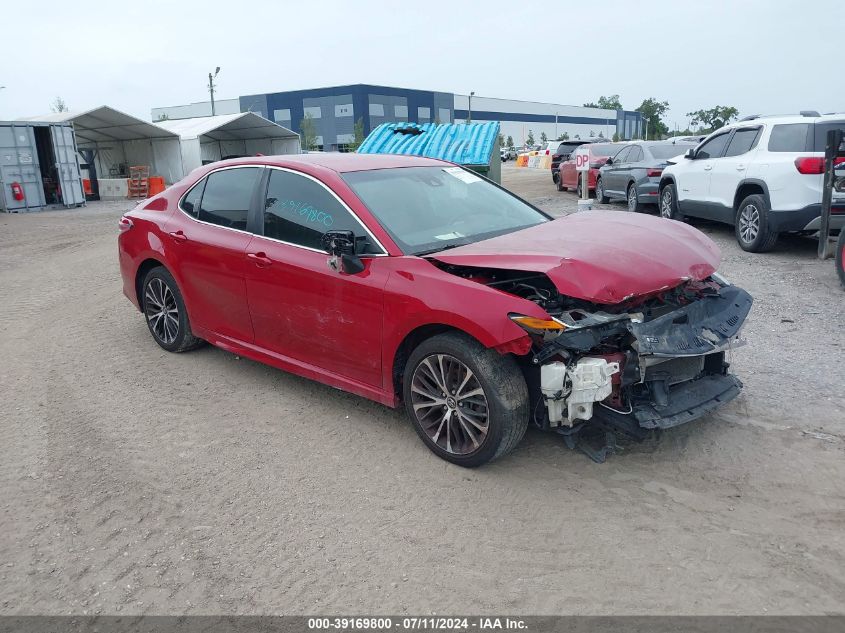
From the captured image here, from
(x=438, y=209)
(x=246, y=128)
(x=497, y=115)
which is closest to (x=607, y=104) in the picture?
(x=497, y=115)

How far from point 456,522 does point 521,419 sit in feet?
2.20

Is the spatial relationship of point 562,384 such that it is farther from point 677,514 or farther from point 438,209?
point 438,209

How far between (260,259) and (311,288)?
1.89 ft

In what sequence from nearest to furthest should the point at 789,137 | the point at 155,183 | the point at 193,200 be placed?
the point at 193,200
the point at 789,137
the point at 155,183

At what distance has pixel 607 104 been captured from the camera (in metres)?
128

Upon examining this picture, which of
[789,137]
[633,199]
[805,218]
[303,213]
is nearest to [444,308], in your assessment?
[303,213]

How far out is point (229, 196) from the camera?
207 inches

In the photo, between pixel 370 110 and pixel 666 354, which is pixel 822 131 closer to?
pixel 666 354

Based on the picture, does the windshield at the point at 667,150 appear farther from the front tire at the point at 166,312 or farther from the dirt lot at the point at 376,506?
the front tire at the point at 166,312

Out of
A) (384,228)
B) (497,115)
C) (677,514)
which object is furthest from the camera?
(497,115)

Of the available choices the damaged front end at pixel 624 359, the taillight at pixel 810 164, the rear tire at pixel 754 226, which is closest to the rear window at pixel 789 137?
the taillight at pixel 810 164

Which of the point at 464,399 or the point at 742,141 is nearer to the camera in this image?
the point at 464,399

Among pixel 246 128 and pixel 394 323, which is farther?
pixel 246 128

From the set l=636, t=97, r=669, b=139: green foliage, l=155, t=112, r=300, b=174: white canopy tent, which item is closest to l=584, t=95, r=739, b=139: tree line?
l=636, t=97, r=669, b=139: green foliage
